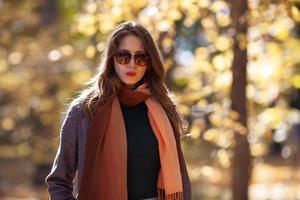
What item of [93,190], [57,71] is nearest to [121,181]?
[93,190]

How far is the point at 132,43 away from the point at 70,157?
707 mm

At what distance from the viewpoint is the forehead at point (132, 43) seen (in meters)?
3.76

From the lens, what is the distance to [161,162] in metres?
3.65

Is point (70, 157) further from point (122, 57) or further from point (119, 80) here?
point (122, 57)

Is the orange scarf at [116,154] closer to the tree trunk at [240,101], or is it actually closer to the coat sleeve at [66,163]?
the coat sleeve at [66,163]

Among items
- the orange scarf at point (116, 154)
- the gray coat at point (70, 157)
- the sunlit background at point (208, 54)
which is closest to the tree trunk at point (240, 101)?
the sunlit background at point (208, 54)

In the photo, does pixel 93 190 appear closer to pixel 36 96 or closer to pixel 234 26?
pixel 234 26

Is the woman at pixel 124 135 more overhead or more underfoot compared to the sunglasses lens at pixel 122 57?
more underfoot

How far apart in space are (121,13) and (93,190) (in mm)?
3189

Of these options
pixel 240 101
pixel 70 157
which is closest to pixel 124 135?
pixel 70 157

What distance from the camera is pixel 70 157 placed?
11.5 feet

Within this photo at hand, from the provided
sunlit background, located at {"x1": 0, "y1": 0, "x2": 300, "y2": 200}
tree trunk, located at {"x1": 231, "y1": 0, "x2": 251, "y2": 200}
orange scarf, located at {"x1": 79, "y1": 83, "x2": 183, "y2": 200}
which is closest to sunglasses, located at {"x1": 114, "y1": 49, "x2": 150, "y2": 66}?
orange scarf, located at {"x1": 79, "y1": 83, "x2": 183, "y2": 200}

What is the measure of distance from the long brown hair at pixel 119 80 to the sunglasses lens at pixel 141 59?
3 centimetres

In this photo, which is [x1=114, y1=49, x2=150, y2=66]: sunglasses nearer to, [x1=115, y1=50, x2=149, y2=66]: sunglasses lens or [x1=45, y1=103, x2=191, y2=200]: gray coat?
[x1=115, y1=50, x2=149, y2=66]: sunglasses lens
